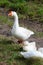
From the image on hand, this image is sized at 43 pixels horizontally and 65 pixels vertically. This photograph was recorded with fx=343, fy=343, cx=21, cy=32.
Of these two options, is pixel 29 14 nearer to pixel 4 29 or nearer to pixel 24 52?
pixel 4 29

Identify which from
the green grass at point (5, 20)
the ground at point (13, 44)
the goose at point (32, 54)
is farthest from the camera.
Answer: the green grass at point (5, 20)

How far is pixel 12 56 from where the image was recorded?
22.3 feet

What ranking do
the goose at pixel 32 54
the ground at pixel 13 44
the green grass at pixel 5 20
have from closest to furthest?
the goose at pixel 32 54 → the ground at pixel 13 44 → the green grass at pixel 5 20

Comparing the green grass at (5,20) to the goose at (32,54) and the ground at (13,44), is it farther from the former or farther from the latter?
the goose at (32,54)

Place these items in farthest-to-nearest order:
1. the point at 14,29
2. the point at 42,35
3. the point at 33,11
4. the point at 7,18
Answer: the point at 33,11 → the point at 7,18 → the point at 42,35 → the point at 14,29

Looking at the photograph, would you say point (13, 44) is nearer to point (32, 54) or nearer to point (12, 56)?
point (12, 56)

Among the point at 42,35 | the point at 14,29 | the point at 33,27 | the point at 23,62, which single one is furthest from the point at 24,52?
the point at 33,27

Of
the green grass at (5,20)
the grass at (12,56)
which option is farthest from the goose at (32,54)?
the green grass at (5,20)

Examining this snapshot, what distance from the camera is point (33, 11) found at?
→ 1146 cm

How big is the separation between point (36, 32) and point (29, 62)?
9.03ft

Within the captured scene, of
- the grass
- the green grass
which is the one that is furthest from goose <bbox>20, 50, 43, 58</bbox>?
the green grass

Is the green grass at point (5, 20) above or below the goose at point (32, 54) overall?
above

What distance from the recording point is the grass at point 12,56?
21.3ft

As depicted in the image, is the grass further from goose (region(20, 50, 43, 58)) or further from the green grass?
the green grass
